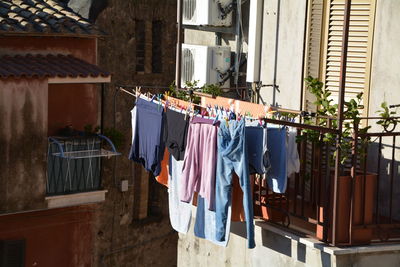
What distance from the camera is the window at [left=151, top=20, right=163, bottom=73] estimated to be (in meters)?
24.8

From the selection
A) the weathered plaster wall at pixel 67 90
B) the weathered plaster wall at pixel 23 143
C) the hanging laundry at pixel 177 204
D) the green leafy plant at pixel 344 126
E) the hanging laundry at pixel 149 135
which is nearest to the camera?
the green leafy plant at pixel 344 126

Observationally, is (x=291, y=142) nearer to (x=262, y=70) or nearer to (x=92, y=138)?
(x=262, y=70)

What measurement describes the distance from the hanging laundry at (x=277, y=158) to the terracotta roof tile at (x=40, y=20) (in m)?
5.32

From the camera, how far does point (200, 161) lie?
1104 cm

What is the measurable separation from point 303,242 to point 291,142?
1134 mm

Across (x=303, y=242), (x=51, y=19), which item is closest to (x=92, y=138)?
(x=51, y=19)

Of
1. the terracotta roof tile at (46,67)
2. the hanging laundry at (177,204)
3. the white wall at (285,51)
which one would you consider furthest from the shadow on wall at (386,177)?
the terracotta roof tile at (46,67)

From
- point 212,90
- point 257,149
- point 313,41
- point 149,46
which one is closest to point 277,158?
point 257,149

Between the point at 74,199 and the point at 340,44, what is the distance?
16.6ft

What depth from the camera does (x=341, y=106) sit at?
31.6ft

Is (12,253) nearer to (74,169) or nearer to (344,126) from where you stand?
(74,169)

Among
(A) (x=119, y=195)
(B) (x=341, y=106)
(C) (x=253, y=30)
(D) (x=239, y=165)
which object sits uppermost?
(C) (x=253, y=30)

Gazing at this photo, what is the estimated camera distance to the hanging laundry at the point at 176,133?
11586 millimetres

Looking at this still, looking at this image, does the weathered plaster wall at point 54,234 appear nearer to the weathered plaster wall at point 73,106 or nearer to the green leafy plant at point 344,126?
the weathered plaster wall at point 73,106
